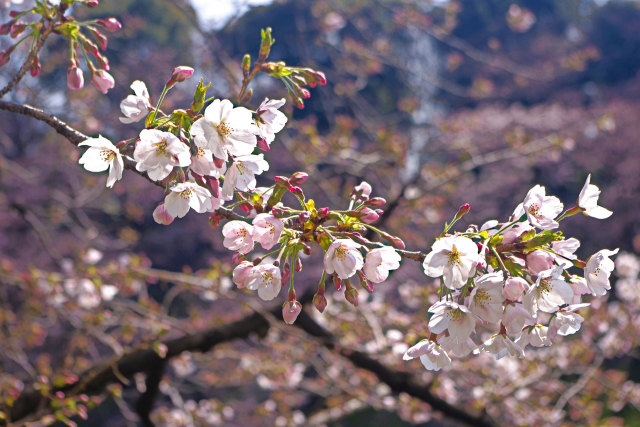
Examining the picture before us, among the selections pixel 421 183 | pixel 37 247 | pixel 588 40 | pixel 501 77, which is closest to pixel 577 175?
pixel 501 77

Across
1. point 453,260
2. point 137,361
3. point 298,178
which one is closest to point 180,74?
point 298,178

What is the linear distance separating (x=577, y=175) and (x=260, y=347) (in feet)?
23.4

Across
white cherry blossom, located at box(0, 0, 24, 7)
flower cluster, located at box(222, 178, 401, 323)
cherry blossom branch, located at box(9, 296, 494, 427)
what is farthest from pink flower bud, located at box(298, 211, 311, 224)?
cherry blossom branch, located at box(9, 296, 494, 427)

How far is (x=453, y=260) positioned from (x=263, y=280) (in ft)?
1.02

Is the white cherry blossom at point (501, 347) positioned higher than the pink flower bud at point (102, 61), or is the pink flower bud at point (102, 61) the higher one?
the pink flower bud at point (102, 61)

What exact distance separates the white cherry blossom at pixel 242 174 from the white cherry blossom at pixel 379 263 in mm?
226

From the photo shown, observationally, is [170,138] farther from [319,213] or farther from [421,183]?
[421,183]

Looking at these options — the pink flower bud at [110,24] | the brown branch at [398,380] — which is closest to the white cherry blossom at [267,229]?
the pink flower bud at [110,24]

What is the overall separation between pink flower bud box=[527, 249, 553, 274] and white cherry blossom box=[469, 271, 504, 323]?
2.6 inches

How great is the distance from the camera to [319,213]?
81cm

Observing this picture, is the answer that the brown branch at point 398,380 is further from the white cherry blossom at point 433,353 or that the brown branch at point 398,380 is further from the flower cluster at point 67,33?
the flower cluster at point 67,33

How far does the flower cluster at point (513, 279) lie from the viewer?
0.75 meters

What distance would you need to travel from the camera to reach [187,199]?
830mm

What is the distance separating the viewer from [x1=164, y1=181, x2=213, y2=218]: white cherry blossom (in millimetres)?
824
